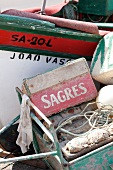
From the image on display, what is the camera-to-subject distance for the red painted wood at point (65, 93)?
11.2 ft

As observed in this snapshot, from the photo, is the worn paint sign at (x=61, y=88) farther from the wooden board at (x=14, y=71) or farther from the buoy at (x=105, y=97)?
the wooden board at (x=14, y=71)

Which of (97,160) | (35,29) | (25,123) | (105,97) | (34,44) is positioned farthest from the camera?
(34,44)

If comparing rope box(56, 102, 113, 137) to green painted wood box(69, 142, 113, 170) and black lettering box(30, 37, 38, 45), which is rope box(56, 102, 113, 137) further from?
black lettering box(30, 37, 38, 45)

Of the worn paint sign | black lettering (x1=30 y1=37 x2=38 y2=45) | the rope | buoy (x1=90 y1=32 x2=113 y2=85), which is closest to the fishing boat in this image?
black lettering (x1=30 y1=37 x2=38 y2=45)

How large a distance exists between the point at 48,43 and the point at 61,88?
0.53 meters

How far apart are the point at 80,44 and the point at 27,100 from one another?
996 millimetres

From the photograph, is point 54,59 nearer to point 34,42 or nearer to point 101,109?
point 34,42

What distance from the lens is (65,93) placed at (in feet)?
11.5

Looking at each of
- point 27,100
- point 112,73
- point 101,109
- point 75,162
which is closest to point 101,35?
point 112,73

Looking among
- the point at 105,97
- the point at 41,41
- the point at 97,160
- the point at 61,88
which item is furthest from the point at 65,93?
the point at 97,160

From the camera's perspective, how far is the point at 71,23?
3.77m

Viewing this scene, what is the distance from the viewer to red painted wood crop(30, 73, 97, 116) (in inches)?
134

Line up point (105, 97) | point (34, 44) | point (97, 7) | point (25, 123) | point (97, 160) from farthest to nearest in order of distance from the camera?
point (97, 7)
point (34, 44)
point (105, 97)
point (25, 123)
point (97, 160)

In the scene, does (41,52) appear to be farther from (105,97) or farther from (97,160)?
(97,160)
